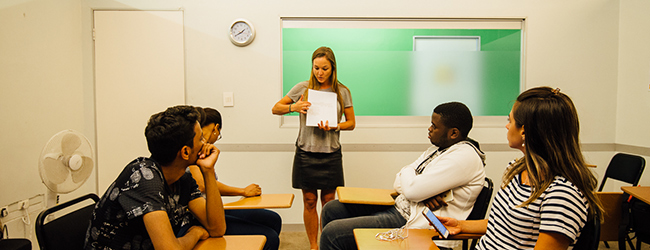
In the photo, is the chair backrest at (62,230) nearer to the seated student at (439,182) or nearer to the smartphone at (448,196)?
the seated student at (439,182)

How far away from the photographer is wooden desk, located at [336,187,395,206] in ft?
6.39

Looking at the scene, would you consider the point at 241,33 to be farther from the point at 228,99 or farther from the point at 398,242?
the point at 398,242

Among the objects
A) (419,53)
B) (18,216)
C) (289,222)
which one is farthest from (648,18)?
(18,216)

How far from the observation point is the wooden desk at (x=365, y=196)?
1.95m

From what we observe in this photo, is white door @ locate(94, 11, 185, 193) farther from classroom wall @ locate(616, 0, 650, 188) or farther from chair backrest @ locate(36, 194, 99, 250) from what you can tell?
classroom wall @ locate(616, 0, 650, 188)

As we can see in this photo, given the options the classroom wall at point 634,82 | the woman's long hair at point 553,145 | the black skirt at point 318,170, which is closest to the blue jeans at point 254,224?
the black skirt at point 318,170

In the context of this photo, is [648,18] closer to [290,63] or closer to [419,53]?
[419,53]

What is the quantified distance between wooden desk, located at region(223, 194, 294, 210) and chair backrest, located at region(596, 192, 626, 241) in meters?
A: 2.15

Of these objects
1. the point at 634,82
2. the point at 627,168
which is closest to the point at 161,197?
the point at 627,168

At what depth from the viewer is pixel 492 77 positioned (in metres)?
3.58

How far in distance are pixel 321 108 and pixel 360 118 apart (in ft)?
3.33

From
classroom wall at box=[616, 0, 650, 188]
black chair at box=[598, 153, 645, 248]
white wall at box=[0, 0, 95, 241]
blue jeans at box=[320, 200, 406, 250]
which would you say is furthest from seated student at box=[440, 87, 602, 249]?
white wall at box=[0, 0, 95, 241]

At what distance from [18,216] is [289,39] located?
2.66 metres

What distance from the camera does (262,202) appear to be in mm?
1979
